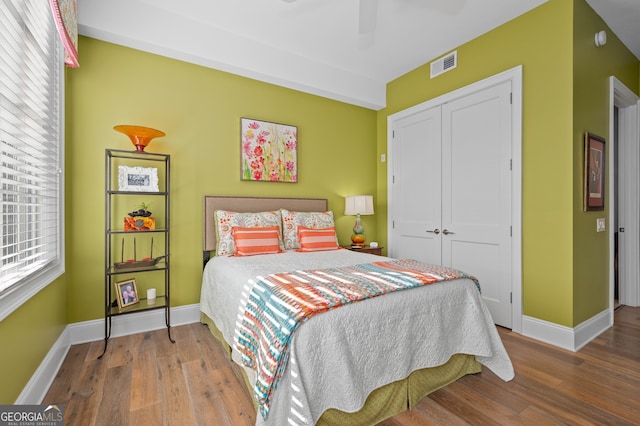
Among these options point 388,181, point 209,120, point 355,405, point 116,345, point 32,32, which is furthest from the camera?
point 388,181

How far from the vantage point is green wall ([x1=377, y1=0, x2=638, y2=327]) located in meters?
2.48

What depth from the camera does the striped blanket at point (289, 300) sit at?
1.37 m

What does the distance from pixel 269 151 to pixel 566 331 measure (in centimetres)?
326

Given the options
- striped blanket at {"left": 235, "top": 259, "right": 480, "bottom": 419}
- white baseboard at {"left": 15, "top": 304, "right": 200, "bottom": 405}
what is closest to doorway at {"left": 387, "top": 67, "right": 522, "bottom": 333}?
striped blanket at {"left": 235, "top": 259, "right": 480, "bottom": 419}

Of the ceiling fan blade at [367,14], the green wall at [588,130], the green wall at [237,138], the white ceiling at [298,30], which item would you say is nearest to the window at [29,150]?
the green wall at [237,138]

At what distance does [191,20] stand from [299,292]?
2777 mm

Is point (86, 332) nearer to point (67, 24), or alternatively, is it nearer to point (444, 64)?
point (67, 24)

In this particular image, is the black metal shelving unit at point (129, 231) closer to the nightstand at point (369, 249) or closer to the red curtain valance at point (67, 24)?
the red curtain valance at point (67, 24)

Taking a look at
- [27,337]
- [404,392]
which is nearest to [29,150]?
[27,337]

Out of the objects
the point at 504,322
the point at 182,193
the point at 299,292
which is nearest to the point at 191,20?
the point at 182,193

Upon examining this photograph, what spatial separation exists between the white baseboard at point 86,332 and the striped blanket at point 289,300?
117 cm

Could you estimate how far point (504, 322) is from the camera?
2941 millimetres

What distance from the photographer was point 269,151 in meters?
3.54

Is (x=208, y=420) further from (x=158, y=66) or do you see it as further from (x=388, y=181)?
(x=388, y=181)
